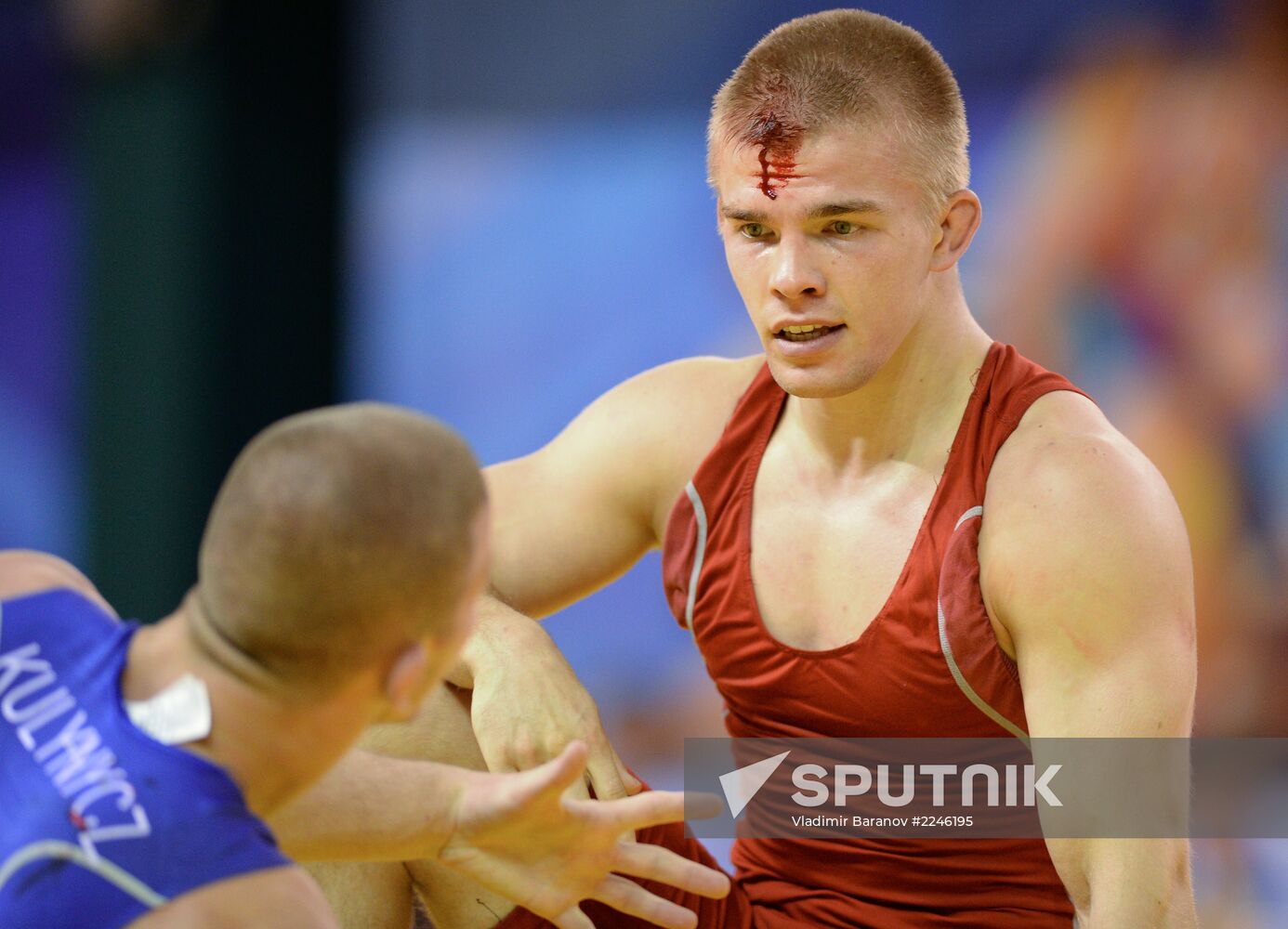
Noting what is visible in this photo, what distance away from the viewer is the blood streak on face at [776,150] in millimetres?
2309

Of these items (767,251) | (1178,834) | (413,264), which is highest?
(413,264)

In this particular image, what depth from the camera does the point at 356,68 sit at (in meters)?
6.47

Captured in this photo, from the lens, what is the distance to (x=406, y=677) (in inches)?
60.4

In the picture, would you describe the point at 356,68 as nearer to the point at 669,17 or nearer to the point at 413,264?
the point at 413,264

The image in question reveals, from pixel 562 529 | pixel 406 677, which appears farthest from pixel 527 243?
pixel 406 677

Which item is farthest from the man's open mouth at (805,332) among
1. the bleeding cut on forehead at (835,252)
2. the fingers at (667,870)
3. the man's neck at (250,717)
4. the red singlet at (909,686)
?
the man's neck at (250,717)

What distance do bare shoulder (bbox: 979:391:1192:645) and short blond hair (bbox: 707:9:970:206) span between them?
1.48 ft

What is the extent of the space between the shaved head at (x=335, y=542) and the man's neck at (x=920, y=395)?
107 centimetres

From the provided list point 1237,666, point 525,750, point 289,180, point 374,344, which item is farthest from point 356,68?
point 525,750

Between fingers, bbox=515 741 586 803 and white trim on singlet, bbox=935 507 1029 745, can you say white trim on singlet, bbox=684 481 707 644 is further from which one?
fingers, bbox=515 741 586 803

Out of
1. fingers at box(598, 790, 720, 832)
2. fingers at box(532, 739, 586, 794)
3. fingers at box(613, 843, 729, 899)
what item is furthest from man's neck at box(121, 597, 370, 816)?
fingers at box(613, 843, 729, 899)

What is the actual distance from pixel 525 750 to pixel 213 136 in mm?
4444

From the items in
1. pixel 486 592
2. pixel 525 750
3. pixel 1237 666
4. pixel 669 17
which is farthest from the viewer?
pixel 669 17

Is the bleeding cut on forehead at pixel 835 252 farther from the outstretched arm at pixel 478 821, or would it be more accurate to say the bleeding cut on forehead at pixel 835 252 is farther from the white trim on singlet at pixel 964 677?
the outstretched arm at pixel 478 821
